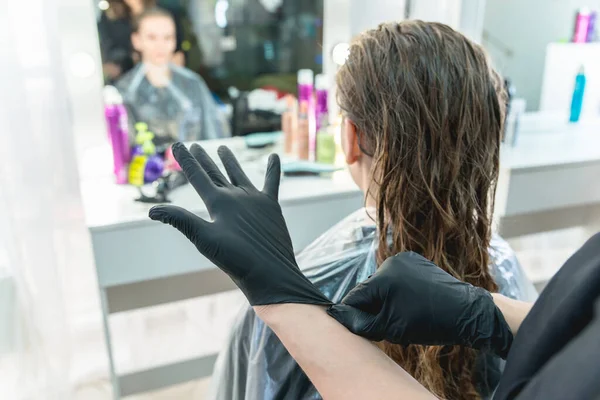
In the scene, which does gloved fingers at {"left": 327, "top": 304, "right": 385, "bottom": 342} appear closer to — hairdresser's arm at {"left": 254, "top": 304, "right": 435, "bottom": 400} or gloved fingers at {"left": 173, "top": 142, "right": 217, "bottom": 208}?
hairdresser's arm at {"left": 254, "top": 304, "right": 435, "bottom": 400}

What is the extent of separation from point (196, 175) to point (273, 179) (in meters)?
0.13

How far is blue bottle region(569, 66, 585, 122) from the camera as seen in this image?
2.15 m

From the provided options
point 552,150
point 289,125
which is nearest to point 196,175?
point 289,125

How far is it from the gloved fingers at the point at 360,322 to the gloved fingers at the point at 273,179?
21 centimetres

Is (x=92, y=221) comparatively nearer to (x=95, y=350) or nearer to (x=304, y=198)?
(x=95, y=350)

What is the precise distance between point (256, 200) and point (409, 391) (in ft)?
1.10

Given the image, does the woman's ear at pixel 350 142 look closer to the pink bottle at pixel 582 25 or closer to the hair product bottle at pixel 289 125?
the hair product bottle at pixel 289 125

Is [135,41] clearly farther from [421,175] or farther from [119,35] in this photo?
[421,175]

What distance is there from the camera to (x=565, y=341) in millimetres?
435

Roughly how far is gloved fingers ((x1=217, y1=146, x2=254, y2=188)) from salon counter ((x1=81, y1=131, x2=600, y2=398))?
1.89 ft

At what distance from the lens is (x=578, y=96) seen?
2.16m

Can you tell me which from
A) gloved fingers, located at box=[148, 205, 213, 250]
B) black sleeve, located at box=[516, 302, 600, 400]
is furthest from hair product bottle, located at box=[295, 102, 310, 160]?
black sleeve, located at box=[516, 302, 600, 400]

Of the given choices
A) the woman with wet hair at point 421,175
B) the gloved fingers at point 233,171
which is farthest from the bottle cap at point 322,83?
the gloved fingers at point 233,171

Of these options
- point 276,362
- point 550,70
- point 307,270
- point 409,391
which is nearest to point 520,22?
point 550,70
